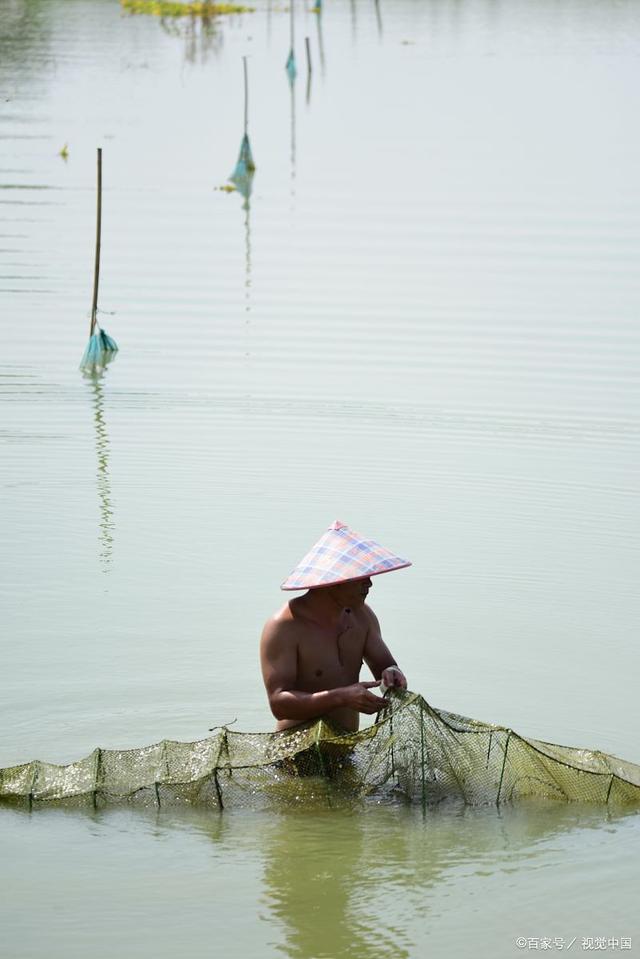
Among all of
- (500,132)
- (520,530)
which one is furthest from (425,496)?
(500,132)


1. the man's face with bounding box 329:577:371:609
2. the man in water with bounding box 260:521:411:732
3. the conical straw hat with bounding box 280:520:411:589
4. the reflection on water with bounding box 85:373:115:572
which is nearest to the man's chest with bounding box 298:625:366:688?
the man in water with bounding box 260:521:411:732

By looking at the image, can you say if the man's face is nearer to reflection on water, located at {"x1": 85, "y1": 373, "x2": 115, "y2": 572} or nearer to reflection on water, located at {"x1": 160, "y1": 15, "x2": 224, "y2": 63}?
reflection on water, located at {"x1": 85, "y1": 373, "x2": 115, "y2": 572}

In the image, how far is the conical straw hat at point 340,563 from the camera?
4.56 m

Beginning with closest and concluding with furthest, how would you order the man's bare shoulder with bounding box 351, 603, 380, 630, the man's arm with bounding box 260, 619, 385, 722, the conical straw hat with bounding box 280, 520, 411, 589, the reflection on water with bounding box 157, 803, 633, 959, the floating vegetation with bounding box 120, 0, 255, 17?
the reflection on water with bounding box 157, 803, 633, 959
the conical straw hat with bounding box 280, 520, 411, 589
the man's arm with bounding box 260, 619, 385, 722
the man's bare shoulder with bounding box 351, 603, 380, 630
the floating vegetation with bounding box 120, 0, 255, 17

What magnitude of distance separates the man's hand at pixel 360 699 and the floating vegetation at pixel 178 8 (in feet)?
149

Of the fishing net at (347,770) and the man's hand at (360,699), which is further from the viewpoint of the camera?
the fishing net at (347,770)

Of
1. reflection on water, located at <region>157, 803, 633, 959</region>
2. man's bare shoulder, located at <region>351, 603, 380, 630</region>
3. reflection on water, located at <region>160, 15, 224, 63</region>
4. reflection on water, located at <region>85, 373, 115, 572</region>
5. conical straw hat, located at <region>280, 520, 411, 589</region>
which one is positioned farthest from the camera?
reflection on water, located at <region>160, 15, 224, 63</region>

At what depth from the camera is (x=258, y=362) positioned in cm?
1143

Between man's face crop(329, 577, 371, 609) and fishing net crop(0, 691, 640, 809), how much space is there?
328mm

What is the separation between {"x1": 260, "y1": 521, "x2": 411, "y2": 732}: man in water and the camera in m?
4.60

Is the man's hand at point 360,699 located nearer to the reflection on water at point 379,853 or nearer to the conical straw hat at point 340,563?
the conical straw hat at point 340,563

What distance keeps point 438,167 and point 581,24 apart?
87.1 ft

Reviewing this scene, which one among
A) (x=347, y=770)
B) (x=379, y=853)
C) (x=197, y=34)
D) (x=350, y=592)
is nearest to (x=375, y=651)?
(x=350, y=592)

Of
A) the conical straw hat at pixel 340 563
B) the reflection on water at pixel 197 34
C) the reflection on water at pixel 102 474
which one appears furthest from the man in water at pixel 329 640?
the reflection on water at pixel 197 34
